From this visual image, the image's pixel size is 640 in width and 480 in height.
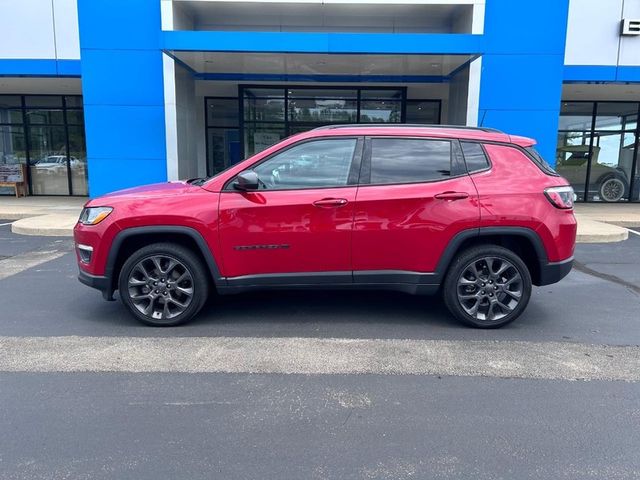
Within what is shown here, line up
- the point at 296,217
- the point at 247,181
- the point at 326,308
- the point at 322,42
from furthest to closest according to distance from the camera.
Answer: the point at 322,42 < the point at 326,308 < the point at 296,217 < the point at 247,181

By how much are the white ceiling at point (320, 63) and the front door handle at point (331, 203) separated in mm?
7835

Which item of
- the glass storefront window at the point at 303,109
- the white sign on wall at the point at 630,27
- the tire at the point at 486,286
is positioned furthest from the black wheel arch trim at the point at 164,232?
the white sign on wall at the point at 630,27

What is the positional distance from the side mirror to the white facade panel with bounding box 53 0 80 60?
1058cm

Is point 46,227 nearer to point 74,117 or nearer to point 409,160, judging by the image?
point 74,117

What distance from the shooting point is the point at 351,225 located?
464 centimetres

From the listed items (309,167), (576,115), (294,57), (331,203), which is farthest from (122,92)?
(576,115)

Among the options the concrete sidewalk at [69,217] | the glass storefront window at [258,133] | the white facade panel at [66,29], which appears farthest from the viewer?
the glass storefront window at [258,133]

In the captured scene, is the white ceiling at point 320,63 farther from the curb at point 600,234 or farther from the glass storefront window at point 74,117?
the glass storefront window at point 74,117

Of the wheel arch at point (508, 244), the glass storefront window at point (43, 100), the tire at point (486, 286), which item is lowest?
the tire at point (486, 286)

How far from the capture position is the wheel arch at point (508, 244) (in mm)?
4711

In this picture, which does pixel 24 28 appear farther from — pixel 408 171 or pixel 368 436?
pixel 368 436

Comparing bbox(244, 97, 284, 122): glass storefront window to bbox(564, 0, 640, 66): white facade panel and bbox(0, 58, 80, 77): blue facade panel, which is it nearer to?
bbox(0, 58, 80, 77): blue facade panel

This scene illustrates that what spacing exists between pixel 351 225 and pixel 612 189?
14910 millimetres

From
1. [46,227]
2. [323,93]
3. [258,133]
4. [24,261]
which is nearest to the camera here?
[24,261]
